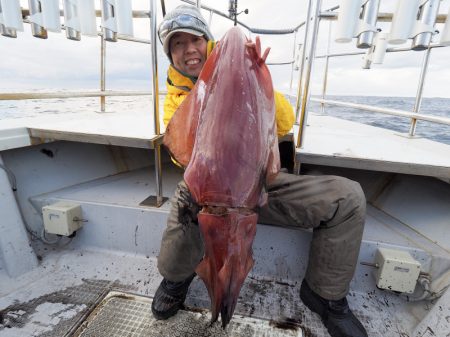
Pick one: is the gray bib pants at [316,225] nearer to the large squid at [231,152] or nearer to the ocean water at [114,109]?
the large squid at [231,152]

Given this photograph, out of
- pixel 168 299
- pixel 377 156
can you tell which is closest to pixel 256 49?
pixel 377 156

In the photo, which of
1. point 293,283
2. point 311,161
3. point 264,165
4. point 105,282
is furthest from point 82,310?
point 311,161

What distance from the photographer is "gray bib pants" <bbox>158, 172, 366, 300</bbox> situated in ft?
5.55

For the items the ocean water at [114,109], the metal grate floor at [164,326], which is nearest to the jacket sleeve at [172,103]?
the metal grate floor at [164,326]

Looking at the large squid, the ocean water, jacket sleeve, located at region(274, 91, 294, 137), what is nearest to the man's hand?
the large squid

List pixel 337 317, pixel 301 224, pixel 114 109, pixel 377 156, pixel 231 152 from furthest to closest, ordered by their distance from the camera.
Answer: pixel 114 109, pixel 377 156, pixel 301 224, pixel 337 317, pixel 231 152

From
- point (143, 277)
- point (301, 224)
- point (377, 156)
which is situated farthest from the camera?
point (143, 277)

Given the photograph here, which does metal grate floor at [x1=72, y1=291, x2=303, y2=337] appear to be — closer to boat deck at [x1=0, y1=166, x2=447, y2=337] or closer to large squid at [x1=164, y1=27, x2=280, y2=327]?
boat deck at [x1=0, y1=166, x2=447, y2=337]

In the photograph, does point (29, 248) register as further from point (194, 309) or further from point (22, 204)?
point (194, 309)

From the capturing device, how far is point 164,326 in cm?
170

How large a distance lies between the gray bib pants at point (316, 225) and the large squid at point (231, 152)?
1.98 ft

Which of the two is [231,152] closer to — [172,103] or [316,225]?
[316,225]

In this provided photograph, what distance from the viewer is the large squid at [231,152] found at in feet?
3.37

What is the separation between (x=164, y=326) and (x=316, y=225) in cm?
112
